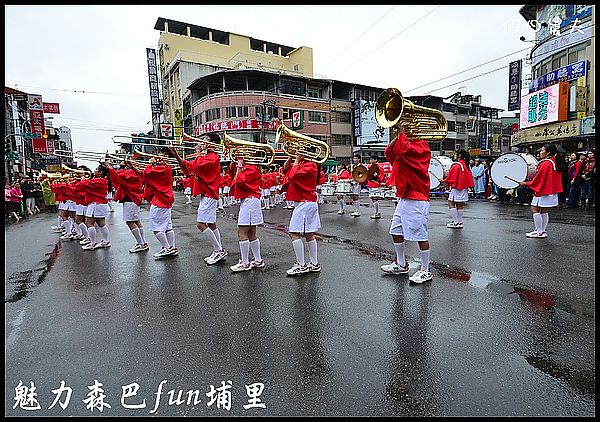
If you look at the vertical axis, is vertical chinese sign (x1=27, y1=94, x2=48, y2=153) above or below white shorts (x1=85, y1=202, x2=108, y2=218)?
above

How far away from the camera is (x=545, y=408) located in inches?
91.0

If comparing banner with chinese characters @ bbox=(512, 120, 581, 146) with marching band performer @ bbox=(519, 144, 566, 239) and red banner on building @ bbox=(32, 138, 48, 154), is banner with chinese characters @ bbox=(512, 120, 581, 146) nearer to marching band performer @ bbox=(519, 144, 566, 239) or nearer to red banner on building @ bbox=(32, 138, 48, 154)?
marching band performer @ bbox=(519, 144, 566, 239)

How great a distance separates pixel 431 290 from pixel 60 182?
996cm

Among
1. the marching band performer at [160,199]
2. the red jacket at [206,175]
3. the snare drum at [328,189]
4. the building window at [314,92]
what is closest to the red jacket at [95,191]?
the marching band performer at [160,199]

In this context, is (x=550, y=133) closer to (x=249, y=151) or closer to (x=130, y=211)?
(x=249, y=151)

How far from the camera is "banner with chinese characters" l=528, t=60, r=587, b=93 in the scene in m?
19.9

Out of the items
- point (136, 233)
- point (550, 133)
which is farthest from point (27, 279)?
point (550, 133)

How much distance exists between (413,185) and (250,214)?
8.03ft

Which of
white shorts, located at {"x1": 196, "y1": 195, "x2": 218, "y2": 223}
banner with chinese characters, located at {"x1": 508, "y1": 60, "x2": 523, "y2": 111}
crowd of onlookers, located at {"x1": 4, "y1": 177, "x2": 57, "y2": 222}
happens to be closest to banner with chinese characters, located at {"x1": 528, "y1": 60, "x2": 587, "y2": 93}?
banner with chinese characters, located at {"x1": 508, "y1": 60, "x2": 523, "y2": 111}

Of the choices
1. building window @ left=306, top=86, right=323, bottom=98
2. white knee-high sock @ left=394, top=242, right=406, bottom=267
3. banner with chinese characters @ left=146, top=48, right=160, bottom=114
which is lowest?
white knee-high sock @ left=394, top=242, right=406, bottom=267

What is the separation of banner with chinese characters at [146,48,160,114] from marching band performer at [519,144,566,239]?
5448 centimetres

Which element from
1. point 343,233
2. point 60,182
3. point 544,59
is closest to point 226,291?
point 343,233

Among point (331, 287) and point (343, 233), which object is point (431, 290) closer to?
point (331, 287)

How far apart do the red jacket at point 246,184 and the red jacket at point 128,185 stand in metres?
2.70
